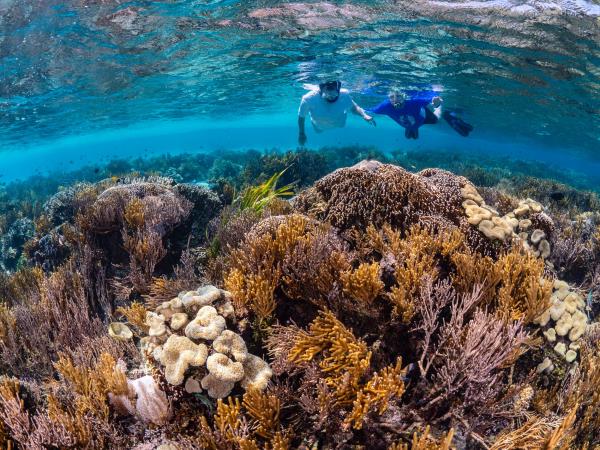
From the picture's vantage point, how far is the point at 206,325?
3143 mm

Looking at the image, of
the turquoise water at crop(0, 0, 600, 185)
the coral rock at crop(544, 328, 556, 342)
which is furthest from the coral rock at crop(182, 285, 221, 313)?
the turquoise water at crop(0, 0, 600, 185)

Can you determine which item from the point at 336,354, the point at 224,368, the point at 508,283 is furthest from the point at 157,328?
the point at 508,283

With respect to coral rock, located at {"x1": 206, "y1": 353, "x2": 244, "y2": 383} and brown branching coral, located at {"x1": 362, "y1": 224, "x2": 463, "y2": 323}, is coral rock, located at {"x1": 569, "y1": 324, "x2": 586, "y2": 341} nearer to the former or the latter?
brown branching coral, located at {"x1": 362, "y1": 224, "x2": 463, "y2": 323}

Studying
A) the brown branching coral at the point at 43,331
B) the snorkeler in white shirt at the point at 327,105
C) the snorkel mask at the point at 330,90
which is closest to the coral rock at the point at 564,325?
the brown branching coral at the point at 43,331

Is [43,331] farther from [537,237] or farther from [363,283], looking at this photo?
[537,237]

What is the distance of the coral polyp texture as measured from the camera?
2.73 metres

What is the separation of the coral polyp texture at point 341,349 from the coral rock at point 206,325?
0.01 metres

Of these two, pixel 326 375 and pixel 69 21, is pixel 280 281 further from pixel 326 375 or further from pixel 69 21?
pixel 69 21

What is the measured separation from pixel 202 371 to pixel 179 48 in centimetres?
1997

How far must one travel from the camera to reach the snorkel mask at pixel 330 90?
12.6 m

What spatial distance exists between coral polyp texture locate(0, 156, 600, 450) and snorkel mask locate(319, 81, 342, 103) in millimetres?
8366

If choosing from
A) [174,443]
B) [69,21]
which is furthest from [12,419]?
[69,21]

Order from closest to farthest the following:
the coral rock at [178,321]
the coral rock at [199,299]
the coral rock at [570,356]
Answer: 1. the coral rock at [178,321]
2. the coral rock at [199,299]
3. the coral rock at [570,356]

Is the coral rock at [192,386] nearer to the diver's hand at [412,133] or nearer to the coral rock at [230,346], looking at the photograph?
the coral rock at [230,346]
